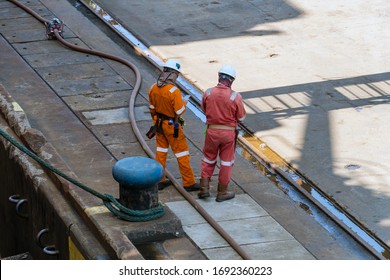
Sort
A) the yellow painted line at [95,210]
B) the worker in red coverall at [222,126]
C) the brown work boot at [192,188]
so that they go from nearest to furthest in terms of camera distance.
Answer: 1. the yellow painted line at [95,210]
2. the worker in red coverall at [222,126]
3. the brown work boot at [192,188]

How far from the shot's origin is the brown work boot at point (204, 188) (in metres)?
12.5

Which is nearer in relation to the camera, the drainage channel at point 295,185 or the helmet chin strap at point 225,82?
the helmet chin strap at point 225,82

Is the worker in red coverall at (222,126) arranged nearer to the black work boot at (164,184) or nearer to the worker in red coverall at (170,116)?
the worker in red coverall at (170,116)

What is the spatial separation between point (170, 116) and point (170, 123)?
86 mm

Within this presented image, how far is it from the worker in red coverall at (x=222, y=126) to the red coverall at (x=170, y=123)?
0.24 m

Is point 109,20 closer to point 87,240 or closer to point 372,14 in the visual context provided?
point 372,14

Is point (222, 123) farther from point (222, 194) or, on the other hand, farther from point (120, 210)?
point (120, 210)

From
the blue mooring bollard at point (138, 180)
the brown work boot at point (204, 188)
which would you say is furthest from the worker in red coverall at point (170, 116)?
the blue mooring bollard at point (138, 180)

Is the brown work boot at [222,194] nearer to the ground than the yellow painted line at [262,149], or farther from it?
farther from it

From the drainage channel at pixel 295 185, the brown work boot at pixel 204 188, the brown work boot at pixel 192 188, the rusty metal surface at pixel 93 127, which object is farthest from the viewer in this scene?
the brown work boot at pixel 192 188

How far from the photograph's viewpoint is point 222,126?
12.3m

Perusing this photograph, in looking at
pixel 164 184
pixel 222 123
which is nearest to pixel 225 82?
pixel 222 123

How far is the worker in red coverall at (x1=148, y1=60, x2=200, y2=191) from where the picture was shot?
12.3m

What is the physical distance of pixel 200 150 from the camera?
1419 cm
